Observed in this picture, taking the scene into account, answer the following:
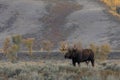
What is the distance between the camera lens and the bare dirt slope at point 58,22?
155625mm

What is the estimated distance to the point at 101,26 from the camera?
16438cm

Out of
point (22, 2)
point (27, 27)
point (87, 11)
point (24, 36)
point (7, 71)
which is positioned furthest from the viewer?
point (22, 2)

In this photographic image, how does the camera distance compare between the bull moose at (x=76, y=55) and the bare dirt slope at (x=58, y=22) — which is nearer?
the bull moose at (x=76, y=55)

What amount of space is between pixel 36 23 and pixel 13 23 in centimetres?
855

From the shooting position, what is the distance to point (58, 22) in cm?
17675

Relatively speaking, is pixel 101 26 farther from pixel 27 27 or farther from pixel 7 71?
pixel 7 71

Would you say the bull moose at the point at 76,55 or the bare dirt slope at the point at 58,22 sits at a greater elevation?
the bull moose at the point at 76,55

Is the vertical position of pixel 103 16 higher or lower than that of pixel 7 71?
lower

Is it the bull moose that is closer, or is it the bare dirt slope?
the bull moose

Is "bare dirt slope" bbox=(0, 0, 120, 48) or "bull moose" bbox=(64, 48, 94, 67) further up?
"bull moose" bbox=(64, 48, 94, 67)

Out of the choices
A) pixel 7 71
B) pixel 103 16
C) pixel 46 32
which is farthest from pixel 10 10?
pixel 7 71

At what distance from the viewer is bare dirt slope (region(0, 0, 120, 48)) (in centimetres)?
15562

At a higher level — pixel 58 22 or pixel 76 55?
pixel 76 55

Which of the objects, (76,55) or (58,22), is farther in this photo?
(58,22)
